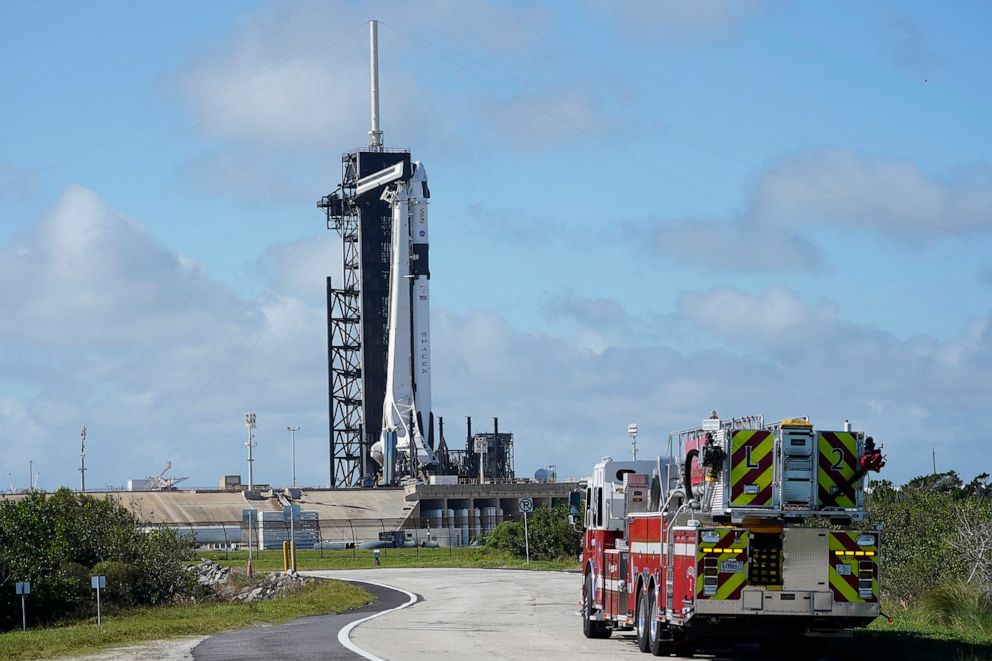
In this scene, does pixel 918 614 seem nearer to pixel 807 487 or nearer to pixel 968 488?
pixel 807 487

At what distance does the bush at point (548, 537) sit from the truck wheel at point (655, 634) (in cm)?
4469

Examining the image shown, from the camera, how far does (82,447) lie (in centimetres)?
13525

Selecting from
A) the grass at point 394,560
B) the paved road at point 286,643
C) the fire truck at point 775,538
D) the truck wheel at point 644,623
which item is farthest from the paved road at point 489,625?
the grass at point 394,560

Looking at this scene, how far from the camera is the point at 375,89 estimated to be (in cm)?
12206

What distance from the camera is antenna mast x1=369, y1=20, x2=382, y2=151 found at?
121 meters

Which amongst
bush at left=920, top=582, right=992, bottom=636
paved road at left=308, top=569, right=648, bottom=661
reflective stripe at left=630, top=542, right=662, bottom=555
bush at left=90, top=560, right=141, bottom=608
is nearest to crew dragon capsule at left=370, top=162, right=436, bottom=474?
paved road at left=308, top=569, right=648, bottom=661

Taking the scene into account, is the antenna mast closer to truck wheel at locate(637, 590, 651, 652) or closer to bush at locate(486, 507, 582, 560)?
bush at locate(486, 507, 582, 560)

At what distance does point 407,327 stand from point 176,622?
75672mm

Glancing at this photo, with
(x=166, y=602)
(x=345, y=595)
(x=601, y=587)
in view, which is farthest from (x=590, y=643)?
(x=166, y=602)

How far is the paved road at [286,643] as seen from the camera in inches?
885

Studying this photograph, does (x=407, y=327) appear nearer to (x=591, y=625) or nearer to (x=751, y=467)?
(x=591, y=625)

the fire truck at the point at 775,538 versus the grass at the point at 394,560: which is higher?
the fire truck at the point at 775,538

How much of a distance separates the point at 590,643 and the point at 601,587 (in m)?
1.51

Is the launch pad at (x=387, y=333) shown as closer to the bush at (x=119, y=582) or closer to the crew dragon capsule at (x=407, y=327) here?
the crew dragon capsule at (x=407, y=327)
